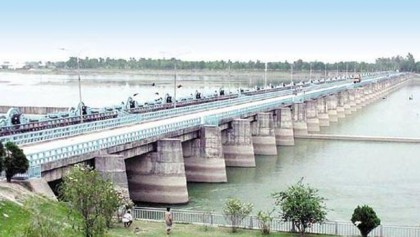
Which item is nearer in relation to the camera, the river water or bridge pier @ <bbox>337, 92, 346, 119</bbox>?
the river water

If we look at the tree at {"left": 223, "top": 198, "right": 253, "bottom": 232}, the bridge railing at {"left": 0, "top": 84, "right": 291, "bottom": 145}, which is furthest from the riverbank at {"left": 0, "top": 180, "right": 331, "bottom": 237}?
the bridge railing at {"left": 0, "top": 84, "right": 291, "bottom": 145}

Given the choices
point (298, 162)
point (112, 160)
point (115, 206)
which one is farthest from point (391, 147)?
point (115, 206)

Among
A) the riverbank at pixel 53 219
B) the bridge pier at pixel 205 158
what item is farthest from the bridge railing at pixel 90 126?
the riverbank at pixel 53 219

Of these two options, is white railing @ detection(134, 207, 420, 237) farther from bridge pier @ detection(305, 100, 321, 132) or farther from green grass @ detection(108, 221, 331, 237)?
bridge pier @ detection(305, 100, 321, 132)

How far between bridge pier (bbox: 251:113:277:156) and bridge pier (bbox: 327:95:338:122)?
45930 mm

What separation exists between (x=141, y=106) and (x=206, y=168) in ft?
75.2

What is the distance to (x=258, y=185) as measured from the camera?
177 ft

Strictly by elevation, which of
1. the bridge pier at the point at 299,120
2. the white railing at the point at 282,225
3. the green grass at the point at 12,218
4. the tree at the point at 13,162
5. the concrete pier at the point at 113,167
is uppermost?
the tree at the point at 13,162

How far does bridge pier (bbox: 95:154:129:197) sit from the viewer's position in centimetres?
3750

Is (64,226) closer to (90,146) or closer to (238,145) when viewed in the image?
(90,146)

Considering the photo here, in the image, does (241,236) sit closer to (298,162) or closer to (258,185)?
(258,185)

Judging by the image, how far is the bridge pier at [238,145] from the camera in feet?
205

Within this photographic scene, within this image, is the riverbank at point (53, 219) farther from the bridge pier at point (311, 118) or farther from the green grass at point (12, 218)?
the bridge pier at point (311, 118)

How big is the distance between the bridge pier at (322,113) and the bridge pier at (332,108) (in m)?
5.19
